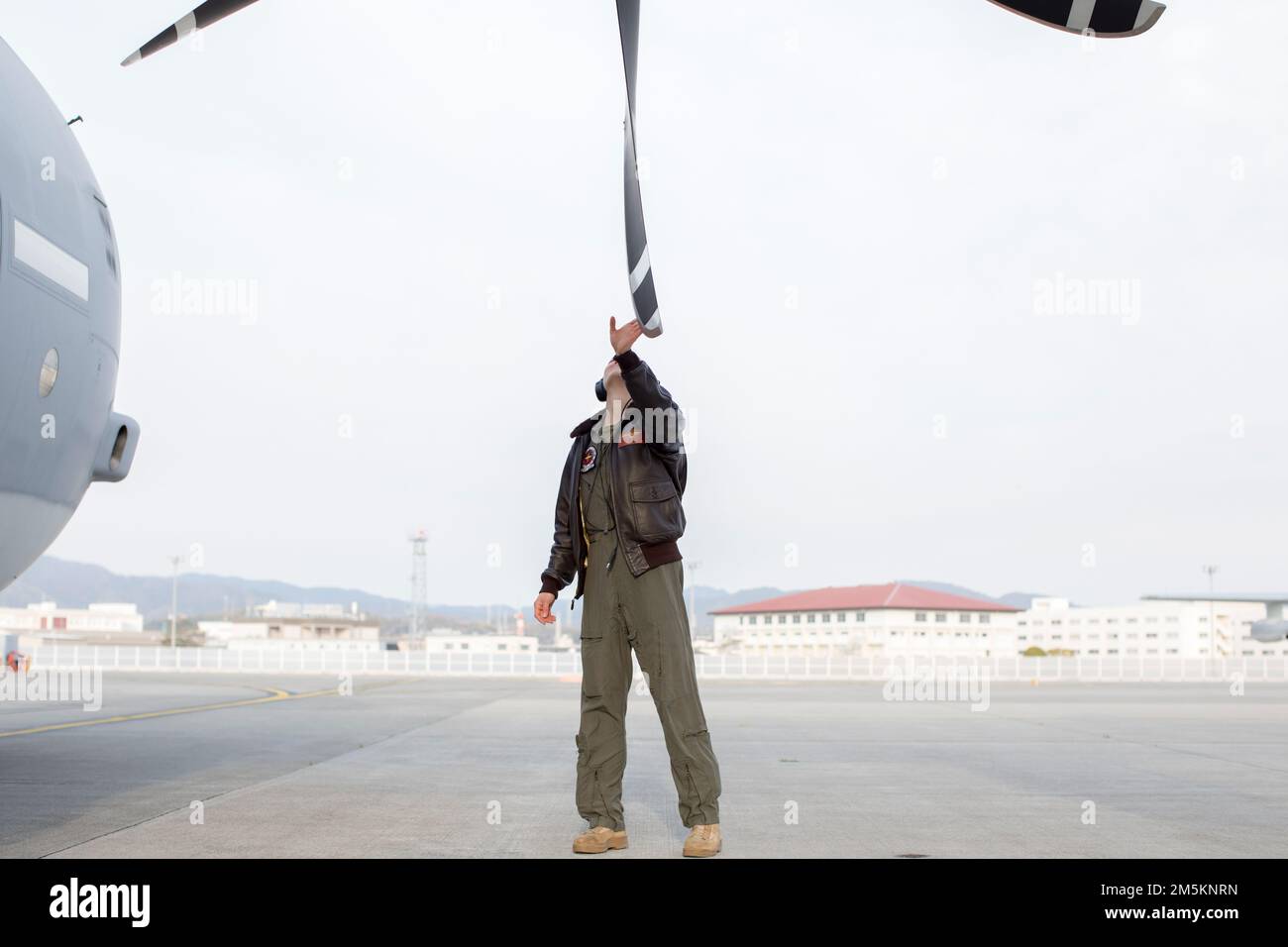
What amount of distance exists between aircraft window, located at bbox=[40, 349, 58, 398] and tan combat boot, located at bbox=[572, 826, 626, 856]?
11.2 feet

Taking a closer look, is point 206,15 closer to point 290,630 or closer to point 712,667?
point 712,667

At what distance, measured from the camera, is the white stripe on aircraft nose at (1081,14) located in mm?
3244

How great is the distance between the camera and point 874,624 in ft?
348

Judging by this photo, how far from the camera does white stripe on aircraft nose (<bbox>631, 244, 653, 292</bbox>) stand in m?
3.86

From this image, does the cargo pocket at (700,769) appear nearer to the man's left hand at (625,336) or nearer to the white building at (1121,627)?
the man's left hand at (625,336)

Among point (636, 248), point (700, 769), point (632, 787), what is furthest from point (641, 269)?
point (632, 787)

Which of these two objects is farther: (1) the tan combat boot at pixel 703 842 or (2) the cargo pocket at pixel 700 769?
(2) the cargo pocket at pixel 700 769

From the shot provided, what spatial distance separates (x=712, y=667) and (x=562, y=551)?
111 ft

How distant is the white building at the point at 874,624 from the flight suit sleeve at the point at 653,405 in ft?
319

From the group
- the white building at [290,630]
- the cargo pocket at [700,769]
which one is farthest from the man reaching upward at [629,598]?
the white building at [290,630]

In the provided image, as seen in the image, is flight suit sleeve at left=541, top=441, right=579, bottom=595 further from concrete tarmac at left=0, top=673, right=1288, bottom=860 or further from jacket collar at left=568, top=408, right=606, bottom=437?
concrete tarmac at left=0, top=673, right=1288, bottom=860

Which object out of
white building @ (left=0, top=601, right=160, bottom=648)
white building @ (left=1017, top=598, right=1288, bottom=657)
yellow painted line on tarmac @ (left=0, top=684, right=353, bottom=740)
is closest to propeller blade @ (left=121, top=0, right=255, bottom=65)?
yellow painted line on tarmac @ (left=0, top=684, right=353, bottom=740)
